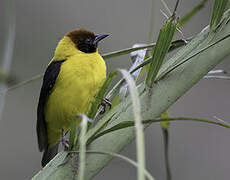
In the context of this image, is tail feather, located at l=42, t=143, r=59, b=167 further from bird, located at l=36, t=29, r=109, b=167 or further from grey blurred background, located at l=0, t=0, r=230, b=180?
grey blurred background, located at l=0, t=0, r=230, b=180

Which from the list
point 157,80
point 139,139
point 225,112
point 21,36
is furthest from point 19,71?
point 139,139

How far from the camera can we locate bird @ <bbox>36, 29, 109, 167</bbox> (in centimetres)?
296

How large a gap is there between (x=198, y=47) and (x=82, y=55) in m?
2.03

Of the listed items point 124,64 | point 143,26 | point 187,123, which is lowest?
point 187,123

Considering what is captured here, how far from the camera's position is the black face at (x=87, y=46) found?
3576 millimetres

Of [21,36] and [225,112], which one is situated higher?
[21,36]

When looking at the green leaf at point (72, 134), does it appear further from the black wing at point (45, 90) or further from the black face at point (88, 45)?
the black face at point (88, 45)

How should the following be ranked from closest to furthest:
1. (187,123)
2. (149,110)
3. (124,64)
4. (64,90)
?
1. (149,110)
2. (64,90)
3. (187,123)
4. (124,64)

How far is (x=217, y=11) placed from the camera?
4.00 ft

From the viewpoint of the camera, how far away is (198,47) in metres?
1.25

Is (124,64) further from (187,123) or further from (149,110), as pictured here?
(149,110)

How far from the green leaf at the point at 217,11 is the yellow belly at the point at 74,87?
65.0 inches

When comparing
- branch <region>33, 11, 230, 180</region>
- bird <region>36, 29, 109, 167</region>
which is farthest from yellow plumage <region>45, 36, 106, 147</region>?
branch <region>33, 11, 230, 180</region>

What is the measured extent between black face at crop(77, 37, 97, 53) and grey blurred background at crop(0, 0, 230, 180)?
2.62 ft
